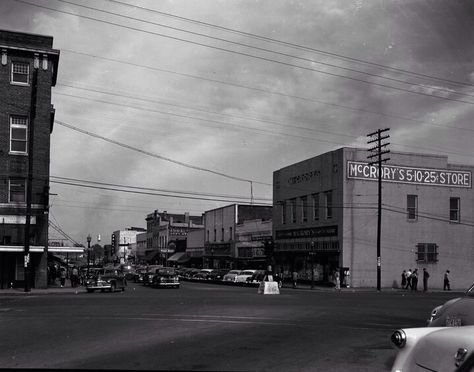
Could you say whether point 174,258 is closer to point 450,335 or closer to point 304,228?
point 304,228

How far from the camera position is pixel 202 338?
1233 centimetres

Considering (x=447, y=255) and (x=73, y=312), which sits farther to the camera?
(x=447, y=255)

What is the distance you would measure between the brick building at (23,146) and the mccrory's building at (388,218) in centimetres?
2251

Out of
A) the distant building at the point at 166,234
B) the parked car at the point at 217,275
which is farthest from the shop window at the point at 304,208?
the distant building at the point at 166,234

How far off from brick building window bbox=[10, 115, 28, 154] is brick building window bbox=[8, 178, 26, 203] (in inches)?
81.1

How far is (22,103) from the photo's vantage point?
1534 inches

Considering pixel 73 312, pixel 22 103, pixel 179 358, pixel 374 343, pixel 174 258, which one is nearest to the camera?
pixel 179 358

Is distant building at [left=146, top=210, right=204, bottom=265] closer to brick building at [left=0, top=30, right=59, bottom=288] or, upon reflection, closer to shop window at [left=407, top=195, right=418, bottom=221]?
shop window at [left=407, top=195, right=418, bottom=221]

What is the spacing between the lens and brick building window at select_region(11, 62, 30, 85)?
128 ft

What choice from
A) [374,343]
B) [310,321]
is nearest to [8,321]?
[310,321]

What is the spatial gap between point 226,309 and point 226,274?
3161 cm

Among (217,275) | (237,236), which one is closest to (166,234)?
(237,236)

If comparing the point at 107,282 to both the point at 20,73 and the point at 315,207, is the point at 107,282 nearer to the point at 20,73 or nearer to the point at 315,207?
the point at 20,73

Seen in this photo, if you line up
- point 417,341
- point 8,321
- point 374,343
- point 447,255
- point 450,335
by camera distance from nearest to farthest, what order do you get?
1. point 450,335
2. point 417,341
3. point 374,343
4. point 8,321
5. point 447,255
